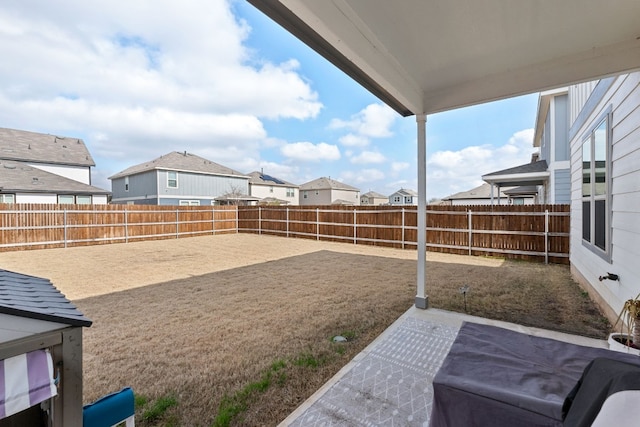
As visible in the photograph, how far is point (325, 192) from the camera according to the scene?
30.2 metres

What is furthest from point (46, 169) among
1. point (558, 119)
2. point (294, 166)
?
point (294, 166)

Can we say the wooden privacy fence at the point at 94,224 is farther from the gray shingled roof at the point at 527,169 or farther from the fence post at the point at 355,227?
the gray shingled roof at the point at 527,169

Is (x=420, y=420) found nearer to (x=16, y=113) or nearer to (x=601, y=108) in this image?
(x=601, y=108)

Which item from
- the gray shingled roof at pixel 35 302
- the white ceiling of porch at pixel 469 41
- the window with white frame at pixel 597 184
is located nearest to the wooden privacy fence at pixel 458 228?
the window with white frame at pixel 597 184

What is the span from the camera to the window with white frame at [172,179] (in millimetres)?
18609

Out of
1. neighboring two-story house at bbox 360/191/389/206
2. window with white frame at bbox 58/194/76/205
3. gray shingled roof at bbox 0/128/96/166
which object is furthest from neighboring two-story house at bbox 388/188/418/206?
window with white frame at bbox 58/194/76/205

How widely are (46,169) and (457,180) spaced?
3220cm

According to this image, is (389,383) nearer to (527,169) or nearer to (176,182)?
(527,169)

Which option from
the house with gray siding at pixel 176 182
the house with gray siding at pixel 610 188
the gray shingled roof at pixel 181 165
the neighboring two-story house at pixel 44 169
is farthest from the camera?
the gray shingled roof at pixel 181 165

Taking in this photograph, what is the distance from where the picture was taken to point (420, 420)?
1852 millimetres

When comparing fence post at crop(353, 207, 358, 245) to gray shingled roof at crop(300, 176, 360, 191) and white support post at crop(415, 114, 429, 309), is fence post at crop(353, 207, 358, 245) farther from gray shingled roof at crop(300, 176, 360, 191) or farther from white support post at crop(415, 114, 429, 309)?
gray shingled roof at crop(300, 176, 360, 191)

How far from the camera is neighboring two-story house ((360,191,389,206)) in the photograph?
39500 millimetres

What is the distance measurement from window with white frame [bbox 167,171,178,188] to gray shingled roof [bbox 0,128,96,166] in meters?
4.24

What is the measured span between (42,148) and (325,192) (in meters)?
21.7
